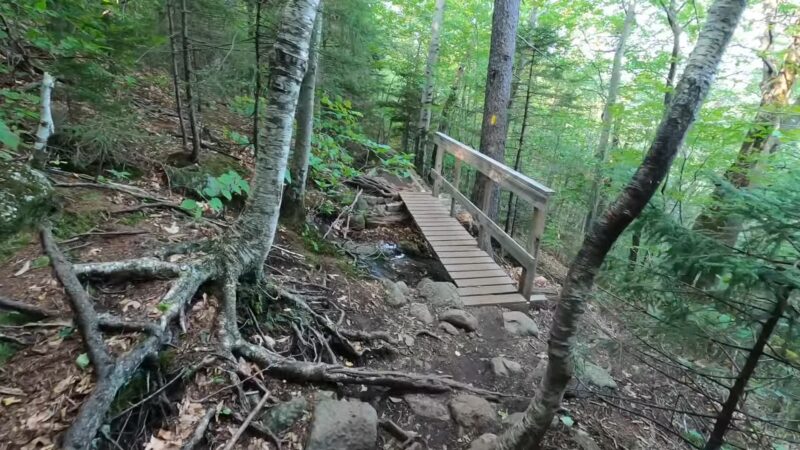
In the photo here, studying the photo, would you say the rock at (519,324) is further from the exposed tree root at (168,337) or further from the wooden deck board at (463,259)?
the exposed tree root at (168,337)

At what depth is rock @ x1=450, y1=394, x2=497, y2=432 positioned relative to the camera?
10.2 feet

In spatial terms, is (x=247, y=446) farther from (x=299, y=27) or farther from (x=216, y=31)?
(x=216, y=31)

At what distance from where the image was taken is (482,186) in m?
7.93

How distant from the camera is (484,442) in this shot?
2.95 metres

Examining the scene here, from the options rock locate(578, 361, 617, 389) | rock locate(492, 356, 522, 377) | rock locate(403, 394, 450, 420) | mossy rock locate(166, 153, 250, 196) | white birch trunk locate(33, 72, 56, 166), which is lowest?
rock locate(578, 361, 617, 389)

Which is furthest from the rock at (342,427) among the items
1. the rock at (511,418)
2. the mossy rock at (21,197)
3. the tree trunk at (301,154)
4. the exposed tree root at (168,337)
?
the tree trunk at (301,154)

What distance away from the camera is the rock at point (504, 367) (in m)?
3.93

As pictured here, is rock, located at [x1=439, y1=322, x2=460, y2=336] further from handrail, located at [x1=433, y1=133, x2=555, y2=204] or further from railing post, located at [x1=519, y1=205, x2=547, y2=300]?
handrail, located at [x1=433, y1=133, x2=555, y2=204]

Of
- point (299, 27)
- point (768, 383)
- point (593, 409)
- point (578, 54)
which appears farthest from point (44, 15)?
point (578, 54)

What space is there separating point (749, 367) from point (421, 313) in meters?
2.93

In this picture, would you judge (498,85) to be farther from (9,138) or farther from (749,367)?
(9,138)

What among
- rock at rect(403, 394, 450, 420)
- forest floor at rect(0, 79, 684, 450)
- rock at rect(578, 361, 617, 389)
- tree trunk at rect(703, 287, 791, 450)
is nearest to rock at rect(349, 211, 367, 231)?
forest floor at rect(0, 79, 684, 450)

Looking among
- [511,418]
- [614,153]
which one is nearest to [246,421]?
[511,418]

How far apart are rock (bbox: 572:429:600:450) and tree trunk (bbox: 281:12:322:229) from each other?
3.98 m
